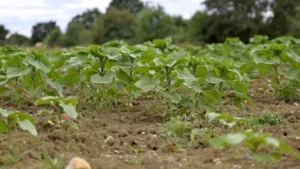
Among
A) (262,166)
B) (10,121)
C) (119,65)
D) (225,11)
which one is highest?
(225,11)

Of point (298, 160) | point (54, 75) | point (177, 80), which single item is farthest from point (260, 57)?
point (298, 160)

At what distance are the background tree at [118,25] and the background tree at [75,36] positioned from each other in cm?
154

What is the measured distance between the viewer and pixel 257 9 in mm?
33750

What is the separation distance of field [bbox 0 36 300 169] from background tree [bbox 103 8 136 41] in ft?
103

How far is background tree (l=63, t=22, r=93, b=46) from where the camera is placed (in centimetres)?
3584

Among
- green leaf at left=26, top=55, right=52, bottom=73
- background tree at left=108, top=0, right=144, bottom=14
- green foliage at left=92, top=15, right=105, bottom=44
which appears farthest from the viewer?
background tree at left=108, top=0, right=144, bottom=14

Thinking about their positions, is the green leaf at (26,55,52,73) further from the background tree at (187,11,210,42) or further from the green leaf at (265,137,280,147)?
the background tree at (187,11,210,42)

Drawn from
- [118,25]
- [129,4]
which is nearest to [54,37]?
[118,25]

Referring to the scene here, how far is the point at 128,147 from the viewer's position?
3.58 meters

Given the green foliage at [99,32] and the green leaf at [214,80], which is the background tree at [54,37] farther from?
the green leaf at [214,80]

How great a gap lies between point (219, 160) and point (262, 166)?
0.92ft

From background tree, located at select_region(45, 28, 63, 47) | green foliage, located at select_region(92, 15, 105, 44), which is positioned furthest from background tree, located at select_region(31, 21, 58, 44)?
green foliage, located at select_region(92, 15, 105, 44)

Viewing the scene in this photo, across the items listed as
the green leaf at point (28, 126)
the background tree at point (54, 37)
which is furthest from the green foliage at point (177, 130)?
the background tree at point (54, 37)

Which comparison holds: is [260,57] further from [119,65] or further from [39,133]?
[39,133]
